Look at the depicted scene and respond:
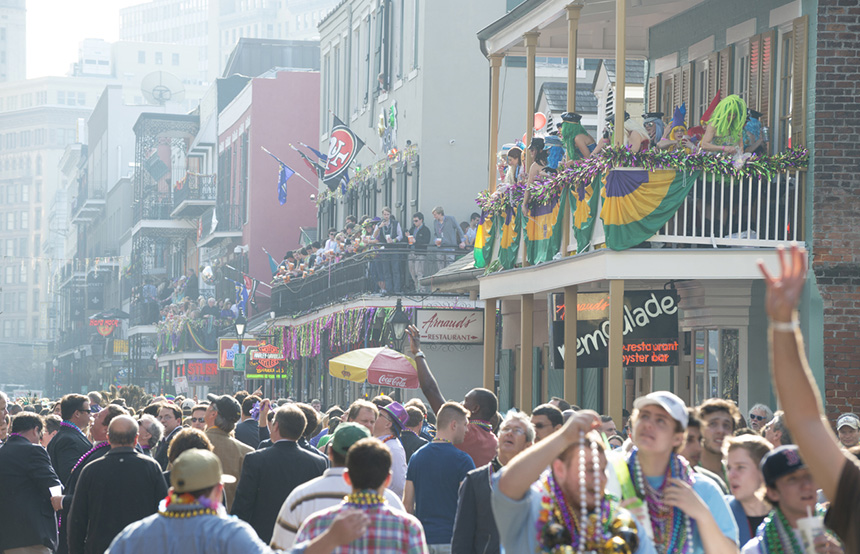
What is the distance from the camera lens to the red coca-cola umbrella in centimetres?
2101

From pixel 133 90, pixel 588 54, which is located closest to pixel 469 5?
pixel 588 54

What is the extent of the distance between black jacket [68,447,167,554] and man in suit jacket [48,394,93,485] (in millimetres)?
3106

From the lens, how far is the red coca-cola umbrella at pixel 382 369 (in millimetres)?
21013

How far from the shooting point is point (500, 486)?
502 centimetres

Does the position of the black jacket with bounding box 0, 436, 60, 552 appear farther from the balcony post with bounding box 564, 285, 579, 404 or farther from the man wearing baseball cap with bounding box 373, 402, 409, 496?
the balcony post with bounding box 564, 285, 579, 404

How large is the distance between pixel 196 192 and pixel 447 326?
34.7 m

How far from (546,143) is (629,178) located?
3280mm

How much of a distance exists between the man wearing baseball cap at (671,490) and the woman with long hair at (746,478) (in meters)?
0.73

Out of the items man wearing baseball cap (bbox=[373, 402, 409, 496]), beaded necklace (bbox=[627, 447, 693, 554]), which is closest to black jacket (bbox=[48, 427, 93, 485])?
man wearing baseball cap (bbox=[373, 402, 409, 496])

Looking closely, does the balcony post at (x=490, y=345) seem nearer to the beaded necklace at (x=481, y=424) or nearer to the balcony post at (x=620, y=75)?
the balcony post at (x=620, y=75)

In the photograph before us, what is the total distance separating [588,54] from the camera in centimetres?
2169

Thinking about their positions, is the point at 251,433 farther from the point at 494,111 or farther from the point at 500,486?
the point at 500,486

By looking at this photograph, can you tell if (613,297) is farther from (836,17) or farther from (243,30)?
(243,30)

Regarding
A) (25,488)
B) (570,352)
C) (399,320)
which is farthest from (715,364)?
(25,488)
